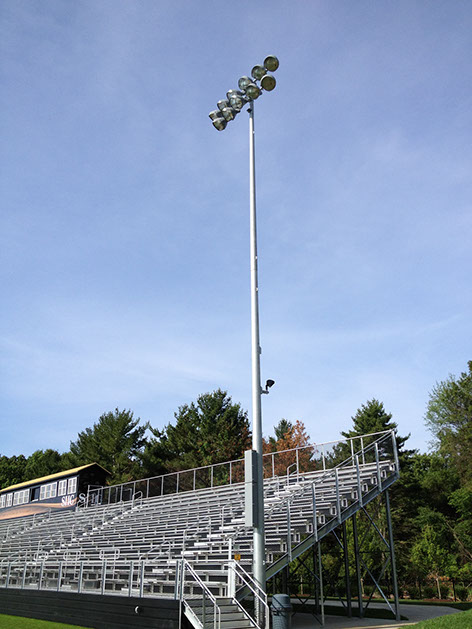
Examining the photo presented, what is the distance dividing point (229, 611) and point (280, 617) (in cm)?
118

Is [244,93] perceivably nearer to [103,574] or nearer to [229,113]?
[229,113]

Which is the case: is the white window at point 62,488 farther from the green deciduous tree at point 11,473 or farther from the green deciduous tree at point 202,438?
the green deciduous tree at point 11,473

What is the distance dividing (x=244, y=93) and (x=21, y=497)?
43.3m

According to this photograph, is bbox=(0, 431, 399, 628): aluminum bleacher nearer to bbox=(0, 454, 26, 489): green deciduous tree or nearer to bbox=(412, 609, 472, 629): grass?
bbox=(412, 609, 472, 629): grass

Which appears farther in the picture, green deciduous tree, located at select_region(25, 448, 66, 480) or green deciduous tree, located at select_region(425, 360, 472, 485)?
green deciduous tree, located at select_region(25, 448, 66, 480)

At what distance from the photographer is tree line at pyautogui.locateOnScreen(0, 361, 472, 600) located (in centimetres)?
3475

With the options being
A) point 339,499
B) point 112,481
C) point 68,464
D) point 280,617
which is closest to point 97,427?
point 68,464

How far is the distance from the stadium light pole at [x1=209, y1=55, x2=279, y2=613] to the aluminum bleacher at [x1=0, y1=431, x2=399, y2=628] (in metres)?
1.13

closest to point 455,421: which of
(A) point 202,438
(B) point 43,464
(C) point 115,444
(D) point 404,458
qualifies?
(D) point 404,458

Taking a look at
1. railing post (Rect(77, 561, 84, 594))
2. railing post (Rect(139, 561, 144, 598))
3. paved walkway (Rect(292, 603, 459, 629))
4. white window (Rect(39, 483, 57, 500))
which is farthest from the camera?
white window (Rect(39, 483, 57, 500))

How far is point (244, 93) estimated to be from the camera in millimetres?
14953

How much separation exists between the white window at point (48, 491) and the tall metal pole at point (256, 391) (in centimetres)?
3513

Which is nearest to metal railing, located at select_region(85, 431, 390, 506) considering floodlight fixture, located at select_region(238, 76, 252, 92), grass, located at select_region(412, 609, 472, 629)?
grass, located at select_region(412, 609, 472, 629)

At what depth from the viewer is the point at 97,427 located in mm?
67188
